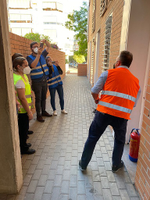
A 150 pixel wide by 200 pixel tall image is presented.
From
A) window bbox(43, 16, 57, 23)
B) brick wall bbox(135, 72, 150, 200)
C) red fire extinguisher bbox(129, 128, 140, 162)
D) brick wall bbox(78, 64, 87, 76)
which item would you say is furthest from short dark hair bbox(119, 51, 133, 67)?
window bbox(43, 16, 57, 23)

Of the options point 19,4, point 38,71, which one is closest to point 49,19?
point 19,4

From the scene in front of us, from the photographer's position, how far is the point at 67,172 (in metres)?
2.73

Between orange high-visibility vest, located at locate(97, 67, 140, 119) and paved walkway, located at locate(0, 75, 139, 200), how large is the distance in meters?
1.11

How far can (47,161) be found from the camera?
9.96ft

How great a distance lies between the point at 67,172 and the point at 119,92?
5.35ft

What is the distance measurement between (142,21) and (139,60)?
703mm

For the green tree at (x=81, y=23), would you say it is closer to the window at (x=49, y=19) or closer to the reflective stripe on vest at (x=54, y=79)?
the reflective stripe on vest at (x=54, y=79)

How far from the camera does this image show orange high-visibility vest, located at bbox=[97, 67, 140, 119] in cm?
220

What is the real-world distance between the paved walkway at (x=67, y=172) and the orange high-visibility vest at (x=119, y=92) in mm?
1109

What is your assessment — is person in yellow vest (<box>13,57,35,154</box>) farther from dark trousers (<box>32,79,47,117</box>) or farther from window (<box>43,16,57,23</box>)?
window (<box>43,16,57,23</box>)

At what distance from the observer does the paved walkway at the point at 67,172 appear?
2.29 meters

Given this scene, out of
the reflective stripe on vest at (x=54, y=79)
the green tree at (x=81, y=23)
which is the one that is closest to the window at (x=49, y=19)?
the green tree at (x=81, y=23)

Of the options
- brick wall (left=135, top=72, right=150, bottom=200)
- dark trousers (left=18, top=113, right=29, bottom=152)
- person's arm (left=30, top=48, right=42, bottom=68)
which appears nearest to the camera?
brick wall (left=135, top=72, right=150, bottom=200)

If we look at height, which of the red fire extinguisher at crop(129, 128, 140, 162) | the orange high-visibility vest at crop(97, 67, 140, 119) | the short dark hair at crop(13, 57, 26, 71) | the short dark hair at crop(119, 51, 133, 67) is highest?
the short dark hair at crop(119, 51, 133, 67)
